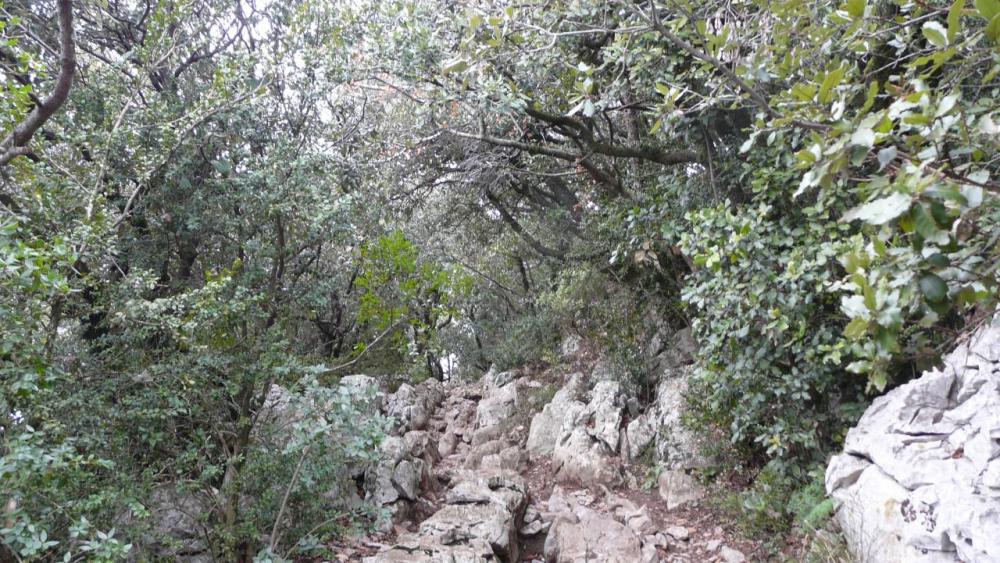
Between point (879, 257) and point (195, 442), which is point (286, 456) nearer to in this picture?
point (195, 442)

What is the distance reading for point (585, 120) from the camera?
26.5 feet

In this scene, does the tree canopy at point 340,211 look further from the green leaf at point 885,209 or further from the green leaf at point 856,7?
the green leaf at point 856,7

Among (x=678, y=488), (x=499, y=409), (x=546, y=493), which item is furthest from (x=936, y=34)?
(x=499, y=409)

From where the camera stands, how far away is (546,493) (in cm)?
817

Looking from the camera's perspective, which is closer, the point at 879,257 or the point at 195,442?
the point at 879,257

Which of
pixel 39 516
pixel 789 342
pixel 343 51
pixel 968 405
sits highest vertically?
pixel 343 51

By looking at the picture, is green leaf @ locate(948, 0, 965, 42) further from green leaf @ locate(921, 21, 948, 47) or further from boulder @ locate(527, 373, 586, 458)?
boulder @ locate(527, 373, 586, 458)

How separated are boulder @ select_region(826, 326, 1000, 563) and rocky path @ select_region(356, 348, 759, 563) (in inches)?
59.4

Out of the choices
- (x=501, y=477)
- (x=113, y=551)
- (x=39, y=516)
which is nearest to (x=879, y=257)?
(x=113, y=551)

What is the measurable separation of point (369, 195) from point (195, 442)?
3971 millimetres

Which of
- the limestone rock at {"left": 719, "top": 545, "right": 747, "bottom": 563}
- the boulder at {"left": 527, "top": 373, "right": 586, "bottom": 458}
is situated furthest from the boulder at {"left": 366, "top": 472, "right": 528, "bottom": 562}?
the limestone rock at {"left": 719, "top": 545, "right": 747, "bottom": 563}

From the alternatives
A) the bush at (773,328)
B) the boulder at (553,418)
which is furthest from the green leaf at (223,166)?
the boulder at (553,418)

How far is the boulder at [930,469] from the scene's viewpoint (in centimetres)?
343

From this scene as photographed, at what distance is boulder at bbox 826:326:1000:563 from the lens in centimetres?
343
